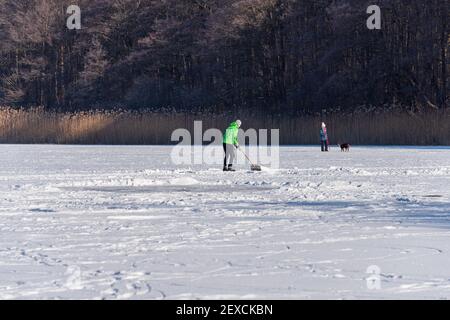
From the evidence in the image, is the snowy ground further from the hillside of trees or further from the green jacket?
the hillside of trees

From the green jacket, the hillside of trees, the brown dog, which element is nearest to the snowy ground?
the green jacket

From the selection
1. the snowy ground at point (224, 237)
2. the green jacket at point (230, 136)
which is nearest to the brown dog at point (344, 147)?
the green jacket at point (230, 136)

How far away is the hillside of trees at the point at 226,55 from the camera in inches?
1635

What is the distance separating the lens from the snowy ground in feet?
17.6

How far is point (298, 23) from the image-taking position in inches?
1806

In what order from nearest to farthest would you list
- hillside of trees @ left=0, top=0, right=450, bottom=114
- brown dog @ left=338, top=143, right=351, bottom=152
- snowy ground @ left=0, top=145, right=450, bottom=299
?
snowy ground @ left=0, top=145, right=450, bottom=299 → brown dog @ left=338, top=143, right=351, bottom=152 → hillside of trees @ left=0, top=0, right=450, bottom=114

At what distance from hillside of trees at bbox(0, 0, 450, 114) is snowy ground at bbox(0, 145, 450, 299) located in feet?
88.1

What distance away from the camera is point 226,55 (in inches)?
1869

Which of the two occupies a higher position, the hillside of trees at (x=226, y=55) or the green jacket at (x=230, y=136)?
the hillside of trees at (x=226, y=55)

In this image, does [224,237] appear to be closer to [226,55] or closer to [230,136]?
[230,136]

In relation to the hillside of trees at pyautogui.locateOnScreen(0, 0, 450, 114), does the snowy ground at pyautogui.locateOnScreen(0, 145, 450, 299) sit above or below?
below

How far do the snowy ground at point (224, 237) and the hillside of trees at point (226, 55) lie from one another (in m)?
26.9

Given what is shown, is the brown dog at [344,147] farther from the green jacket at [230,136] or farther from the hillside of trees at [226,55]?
the hillside of trees at [226,55]
